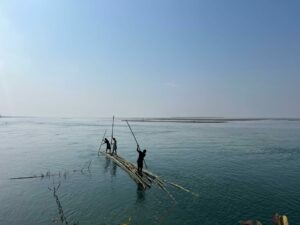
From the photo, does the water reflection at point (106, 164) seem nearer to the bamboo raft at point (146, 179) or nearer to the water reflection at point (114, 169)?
the water reflection at point (114, 169)

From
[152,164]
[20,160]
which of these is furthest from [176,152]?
[20,160]

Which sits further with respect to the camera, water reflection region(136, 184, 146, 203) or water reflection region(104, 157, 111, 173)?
water reflection region(104, 157, 111, 173)

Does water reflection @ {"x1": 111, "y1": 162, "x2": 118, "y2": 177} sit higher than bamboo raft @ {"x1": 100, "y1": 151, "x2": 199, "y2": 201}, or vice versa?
bamboo raft @ {"x1": 100, "y1": 151, "x2": 199, "y2": 201}

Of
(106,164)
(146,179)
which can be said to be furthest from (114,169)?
(146,179)

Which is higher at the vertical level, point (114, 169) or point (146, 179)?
point (146, 179)

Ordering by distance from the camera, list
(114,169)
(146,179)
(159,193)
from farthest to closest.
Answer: (114,169) → (146,179) → (159,193)

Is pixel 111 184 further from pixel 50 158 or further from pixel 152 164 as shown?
pixel 50 158

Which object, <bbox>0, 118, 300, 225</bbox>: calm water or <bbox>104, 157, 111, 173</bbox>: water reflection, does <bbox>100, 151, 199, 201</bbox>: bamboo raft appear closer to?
<bbox>0, 118, 300, 225</bbox>: calm water

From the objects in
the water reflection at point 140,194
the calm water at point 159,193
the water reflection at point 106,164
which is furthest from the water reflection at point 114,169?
the water reflection at point 140,194

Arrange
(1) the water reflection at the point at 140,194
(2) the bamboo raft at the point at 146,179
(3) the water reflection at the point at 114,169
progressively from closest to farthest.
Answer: (1) the water reflection at the point at 140,194, (2) the bamboo raft at the point at 146,179, (3) the water reflection at the point at 114,169

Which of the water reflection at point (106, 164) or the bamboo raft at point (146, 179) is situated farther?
the water reflection at point (106, 164)

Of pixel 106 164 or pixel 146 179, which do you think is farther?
pixel 106 164

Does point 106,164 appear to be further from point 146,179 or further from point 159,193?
point 159,193

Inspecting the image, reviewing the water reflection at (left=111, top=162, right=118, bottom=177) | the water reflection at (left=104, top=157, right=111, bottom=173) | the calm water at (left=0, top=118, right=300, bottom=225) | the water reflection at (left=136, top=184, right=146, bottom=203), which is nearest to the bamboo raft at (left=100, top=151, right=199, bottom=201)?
the water reflection at (left=136, top=184, right=146, bottom=203)
